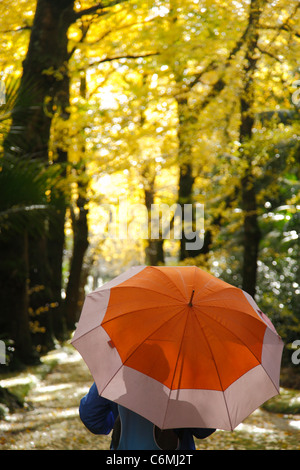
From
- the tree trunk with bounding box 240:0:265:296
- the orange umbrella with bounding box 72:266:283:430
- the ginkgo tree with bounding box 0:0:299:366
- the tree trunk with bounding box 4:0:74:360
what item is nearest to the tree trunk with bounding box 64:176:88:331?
the ginkgo tree with bounding box 0:0:299:366

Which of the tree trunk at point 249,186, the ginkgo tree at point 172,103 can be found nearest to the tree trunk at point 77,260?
the ginkgo tree at point 172,103

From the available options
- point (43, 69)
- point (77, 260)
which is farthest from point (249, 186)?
point (77, 260)

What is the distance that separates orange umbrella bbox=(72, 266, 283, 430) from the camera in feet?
8.23

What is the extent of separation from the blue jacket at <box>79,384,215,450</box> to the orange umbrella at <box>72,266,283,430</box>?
13 cm

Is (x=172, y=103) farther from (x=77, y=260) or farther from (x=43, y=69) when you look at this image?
(x=77, y=260)

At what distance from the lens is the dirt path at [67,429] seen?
6.50 m

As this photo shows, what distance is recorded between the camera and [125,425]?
2559mm

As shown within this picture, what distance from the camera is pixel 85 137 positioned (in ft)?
41.8

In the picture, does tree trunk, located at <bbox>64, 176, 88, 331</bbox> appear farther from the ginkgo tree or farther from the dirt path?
the dirt path

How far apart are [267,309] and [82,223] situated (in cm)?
884

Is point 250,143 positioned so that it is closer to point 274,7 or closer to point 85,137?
point 274,7

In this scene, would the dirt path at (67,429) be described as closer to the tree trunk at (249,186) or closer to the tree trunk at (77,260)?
the tree trunk at (249,186)

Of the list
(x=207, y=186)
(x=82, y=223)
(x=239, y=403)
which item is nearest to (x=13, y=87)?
(x=239, y=403)

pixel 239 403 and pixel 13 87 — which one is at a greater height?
pixel 13 87
